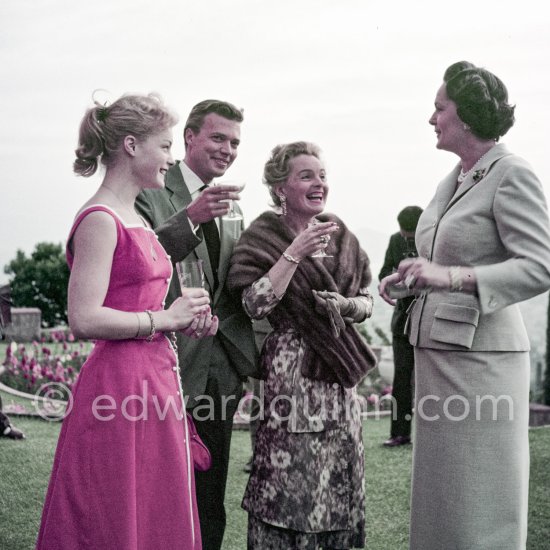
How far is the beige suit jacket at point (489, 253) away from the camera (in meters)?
2.73

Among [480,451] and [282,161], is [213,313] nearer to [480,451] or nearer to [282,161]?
[282,161]

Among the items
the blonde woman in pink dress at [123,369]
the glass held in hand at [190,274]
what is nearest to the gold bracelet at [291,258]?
the glass held in hand at [190,274]

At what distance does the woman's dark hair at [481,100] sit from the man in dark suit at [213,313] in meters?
1.24

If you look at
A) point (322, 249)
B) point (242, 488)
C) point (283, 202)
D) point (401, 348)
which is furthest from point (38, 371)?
point (322, 249)

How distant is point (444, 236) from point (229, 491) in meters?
3.55

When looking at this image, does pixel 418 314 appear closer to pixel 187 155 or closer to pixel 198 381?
pixel 198 381

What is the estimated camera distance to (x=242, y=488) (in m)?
5.91

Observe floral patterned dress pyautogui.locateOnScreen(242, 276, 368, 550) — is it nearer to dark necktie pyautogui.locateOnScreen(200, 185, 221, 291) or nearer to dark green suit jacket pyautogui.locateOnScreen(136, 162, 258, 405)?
dark green suit jacket pyautogui.locateOnScreen(136, 162, 258, 405)

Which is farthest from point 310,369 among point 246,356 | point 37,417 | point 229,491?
point 37,417

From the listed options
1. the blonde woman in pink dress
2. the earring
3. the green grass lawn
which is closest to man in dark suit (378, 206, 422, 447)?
the green grass lawn

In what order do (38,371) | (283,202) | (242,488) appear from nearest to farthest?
(283,202) < (242,488) < (38,371)

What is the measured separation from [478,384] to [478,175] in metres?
0.82

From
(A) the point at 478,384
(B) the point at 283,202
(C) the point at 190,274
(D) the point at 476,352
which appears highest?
(B) the point at 283,202

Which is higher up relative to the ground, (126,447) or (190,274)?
(190,274)
